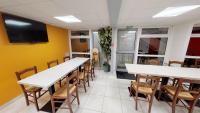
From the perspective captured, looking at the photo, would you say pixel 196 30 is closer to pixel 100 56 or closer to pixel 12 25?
pixel 100 56

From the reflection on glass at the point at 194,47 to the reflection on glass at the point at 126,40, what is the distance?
76.4 inches

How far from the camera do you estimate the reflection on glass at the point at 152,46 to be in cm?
390

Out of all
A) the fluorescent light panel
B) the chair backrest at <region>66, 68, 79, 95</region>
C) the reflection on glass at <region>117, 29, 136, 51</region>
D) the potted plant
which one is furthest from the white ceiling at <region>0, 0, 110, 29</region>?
the reflection on glass at <region>117, 29, 136, 51</region>

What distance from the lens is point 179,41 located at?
10.5 ft

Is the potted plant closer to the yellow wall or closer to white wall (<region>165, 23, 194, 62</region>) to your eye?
the yellow wall

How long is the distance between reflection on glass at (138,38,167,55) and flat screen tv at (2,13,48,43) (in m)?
3.96

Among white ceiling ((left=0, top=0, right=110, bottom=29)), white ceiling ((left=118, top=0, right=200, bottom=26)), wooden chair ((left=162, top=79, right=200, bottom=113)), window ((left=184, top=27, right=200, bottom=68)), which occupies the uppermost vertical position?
white ceiling ((left=118, top=0, right=200, bottom=26))

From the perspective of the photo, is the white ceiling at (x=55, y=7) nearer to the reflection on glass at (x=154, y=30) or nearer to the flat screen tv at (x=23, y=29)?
the flat screen tv at (x=23, y=29)

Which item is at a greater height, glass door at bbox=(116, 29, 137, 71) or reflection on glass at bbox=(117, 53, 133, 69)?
glass door at bbox=(116, 29, 137, 71)

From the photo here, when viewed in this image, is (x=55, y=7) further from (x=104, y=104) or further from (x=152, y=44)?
(x=152, y=44)

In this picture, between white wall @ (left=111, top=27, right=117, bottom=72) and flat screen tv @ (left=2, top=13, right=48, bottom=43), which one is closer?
flat screen tv @ (left=2, top=13, right=48, bottom=43)

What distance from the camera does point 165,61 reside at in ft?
12.7

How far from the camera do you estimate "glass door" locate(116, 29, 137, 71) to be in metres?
4.16

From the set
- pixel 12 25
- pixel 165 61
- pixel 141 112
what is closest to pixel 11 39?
pixel 12 25
